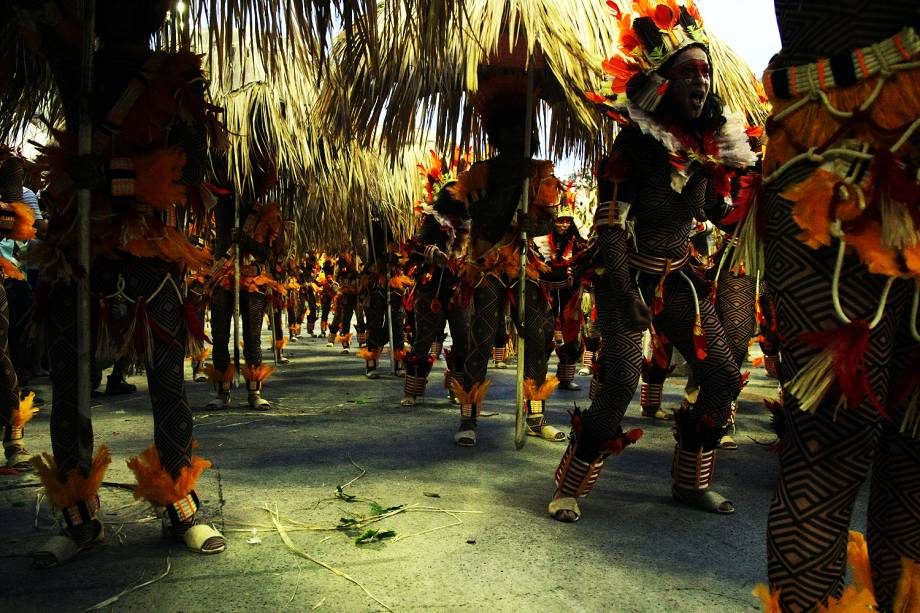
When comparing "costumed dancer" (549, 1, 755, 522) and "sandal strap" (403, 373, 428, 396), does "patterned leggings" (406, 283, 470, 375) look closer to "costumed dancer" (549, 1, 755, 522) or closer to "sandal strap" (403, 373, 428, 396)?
"sandal strap" (403, 373, 428, 396)

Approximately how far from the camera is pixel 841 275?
53.5 inches

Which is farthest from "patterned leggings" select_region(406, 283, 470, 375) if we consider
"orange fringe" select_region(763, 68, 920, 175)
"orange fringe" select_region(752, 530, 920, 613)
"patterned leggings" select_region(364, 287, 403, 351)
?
"orange fringe" select_region(763, 68, 920, 175)

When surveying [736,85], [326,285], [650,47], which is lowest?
[326,285]

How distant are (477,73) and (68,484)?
3426 millimetres

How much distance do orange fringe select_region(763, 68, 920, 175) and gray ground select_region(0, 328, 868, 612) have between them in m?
1.35

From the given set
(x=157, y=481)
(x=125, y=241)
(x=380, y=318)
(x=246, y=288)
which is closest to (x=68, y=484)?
(x=157, y=481)

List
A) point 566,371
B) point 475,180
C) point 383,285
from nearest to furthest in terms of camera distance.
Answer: point 475,180
point 566,371
point 383,285

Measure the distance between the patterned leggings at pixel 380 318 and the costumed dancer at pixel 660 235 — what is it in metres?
5.99

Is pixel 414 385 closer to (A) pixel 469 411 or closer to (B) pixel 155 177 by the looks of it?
(A) pixel 469 411

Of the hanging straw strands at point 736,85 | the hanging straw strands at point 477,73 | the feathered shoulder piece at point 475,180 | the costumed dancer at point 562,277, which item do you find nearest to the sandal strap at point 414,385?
the costumed dancer at point 562,277

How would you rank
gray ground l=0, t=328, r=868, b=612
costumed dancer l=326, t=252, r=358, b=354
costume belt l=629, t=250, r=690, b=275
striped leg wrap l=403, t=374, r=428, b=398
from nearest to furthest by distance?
gray ground l=0, t=328, r=868, b=612
costume belt l=629, t=250, r=690, b=275
striped leg wrap l=403, t=374, r=428, b=398
costumed dancer l=326, t=252, r=358, b=354

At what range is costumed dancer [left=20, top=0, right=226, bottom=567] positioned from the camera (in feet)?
8.14

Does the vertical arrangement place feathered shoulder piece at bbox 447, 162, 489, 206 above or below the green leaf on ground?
above

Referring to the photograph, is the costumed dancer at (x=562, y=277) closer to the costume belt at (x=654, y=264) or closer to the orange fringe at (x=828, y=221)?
the costume belt at (x=654, y=264)
